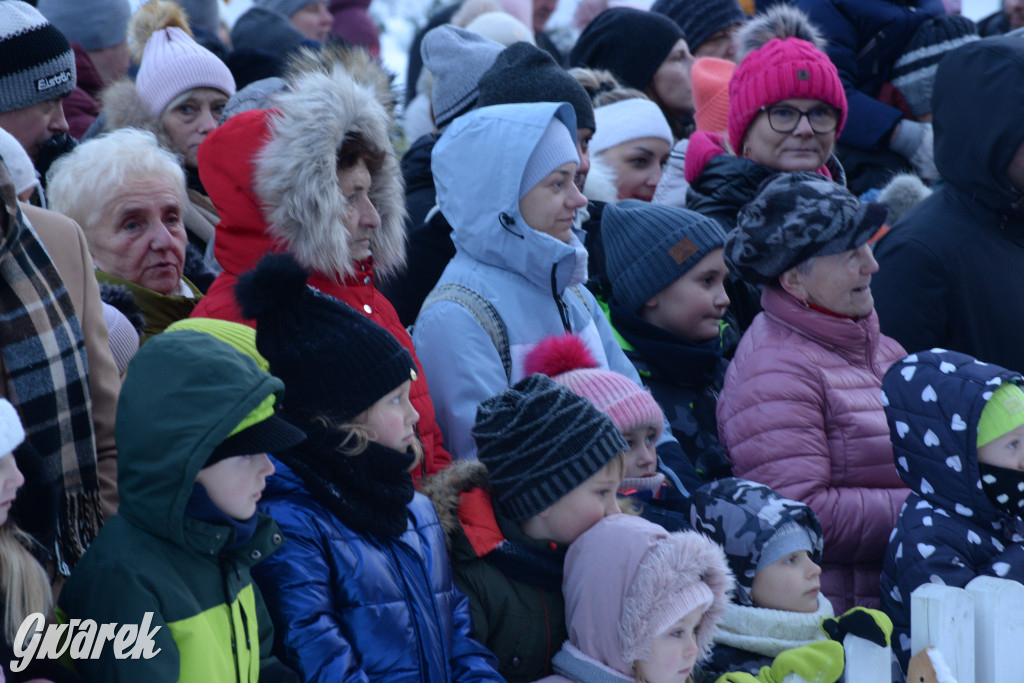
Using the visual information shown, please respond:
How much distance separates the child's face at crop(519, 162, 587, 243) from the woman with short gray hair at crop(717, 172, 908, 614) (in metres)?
0.71

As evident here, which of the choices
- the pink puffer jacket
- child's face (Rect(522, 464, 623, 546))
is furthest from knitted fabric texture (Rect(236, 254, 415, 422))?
the pink puffer jacket

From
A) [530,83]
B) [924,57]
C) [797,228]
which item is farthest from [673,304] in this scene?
[924,57]

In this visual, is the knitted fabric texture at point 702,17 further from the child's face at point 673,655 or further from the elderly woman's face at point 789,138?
the child's face at point 673,655

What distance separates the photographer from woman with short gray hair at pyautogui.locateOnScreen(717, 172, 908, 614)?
3.84m

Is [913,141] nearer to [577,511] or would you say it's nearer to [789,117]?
[789,117]

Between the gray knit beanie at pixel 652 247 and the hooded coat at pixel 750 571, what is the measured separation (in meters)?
1.12

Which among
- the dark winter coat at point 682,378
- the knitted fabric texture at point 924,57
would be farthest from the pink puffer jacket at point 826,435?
the knitted fabric texture at point 924,57

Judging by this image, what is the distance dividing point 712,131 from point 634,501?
3184mm

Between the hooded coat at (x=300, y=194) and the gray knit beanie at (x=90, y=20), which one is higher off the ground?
the hooded coat at (x=300, y=194)

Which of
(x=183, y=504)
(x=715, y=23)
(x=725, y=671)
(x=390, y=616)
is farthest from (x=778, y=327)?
(x=715, y=23)

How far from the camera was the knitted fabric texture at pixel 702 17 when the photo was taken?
290 inches

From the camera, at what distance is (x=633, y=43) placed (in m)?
6.56

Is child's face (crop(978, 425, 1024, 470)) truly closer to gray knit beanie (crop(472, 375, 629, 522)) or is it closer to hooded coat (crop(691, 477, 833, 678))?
hooded coat (crop(691, 477, 833, 678))

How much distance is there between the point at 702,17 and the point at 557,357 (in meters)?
4.44
